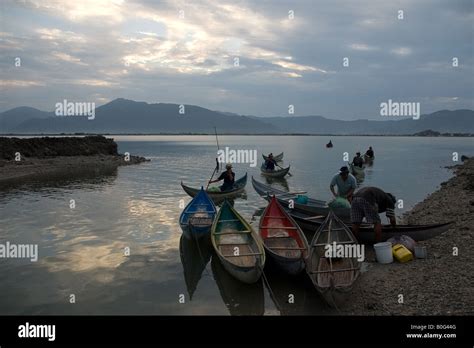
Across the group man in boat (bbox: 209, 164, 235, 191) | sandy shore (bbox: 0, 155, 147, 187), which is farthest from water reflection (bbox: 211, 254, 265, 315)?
sandy shore (bbox: 0, 155, 147, 187)

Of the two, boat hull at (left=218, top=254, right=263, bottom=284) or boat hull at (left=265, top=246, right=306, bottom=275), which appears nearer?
boat hull at (left=218, top=254, right=263, bottom=284)

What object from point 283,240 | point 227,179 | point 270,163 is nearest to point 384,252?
point 283,240

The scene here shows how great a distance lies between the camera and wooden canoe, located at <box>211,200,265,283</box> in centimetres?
1021

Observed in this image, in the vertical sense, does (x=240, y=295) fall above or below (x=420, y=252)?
below

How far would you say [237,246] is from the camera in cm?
1220

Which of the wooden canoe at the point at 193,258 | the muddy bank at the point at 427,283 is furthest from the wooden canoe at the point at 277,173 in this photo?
the muddy bank at the point at 427,283

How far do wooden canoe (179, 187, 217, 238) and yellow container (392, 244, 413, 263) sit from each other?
21.5 feet

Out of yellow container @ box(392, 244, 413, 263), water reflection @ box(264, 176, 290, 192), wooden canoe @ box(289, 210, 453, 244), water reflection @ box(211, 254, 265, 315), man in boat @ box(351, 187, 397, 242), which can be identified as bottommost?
water reflection @ box(211, 254, 265, 315)

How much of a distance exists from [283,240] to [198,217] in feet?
13.2

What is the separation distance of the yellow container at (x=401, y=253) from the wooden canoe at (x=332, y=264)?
5.00ft

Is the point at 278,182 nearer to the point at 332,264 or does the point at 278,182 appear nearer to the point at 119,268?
the point at 119,268

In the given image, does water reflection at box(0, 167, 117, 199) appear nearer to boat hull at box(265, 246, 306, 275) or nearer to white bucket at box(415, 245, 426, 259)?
boat hull at box(265, 246, 306, 275)

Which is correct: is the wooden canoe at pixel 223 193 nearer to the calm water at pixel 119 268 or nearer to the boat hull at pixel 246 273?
the calm water at pixel 119 268
